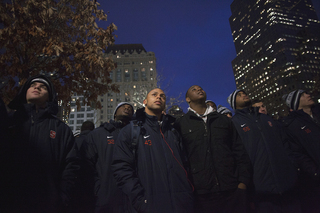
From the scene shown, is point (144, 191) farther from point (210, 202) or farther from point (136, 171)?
point (210, 202)

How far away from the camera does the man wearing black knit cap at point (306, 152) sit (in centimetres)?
343

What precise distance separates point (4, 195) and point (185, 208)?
2170 mm

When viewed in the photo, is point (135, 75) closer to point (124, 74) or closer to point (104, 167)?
point (124, 74)

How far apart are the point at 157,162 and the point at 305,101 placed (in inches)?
178

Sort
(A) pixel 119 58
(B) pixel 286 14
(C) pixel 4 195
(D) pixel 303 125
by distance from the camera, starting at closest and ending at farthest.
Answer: (C) pixel 4 195, (D) pixel 303 125, (B) pixel 286 14, (A) pixel 119 58

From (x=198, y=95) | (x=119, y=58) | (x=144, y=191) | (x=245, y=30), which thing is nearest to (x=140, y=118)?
(x=144, y=191)

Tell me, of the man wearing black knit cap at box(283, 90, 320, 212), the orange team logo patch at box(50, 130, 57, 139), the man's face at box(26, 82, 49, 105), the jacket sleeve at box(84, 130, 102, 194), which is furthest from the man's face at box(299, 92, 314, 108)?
the man's face at box(26, 82, 49, 105)

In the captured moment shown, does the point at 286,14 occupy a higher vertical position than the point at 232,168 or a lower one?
higher

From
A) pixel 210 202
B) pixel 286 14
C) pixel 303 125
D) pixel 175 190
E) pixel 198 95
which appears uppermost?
pixel 286 14

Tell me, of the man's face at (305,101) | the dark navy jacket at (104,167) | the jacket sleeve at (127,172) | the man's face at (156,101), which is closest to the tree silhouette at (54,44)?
the dark navy jacket at (104,167)

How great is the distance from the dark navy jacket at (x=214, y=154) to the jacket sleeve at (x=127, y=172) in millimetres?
1030

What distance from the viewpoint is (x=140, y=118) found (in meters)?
2.92

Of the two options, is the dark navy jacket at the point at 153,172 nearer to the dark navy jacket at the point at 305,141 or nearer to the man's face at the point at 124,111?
the man's face at the point at 124,111

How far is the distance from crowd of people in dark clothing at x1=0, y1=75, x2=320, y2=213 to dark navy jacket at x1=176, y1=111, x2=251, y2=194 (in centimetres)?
2
